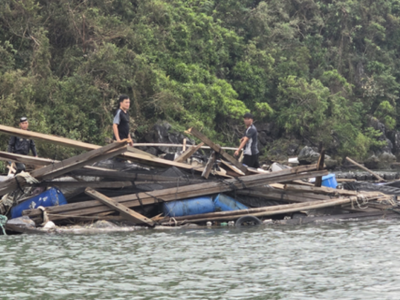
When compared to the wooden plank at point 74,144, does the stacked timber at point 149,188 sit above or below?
below

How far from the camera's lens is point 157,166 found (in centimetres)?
1262

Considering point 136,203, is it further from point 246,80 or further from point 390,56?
point 390,56

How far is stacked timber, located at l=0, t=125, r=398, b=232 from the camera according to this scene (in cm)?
1159

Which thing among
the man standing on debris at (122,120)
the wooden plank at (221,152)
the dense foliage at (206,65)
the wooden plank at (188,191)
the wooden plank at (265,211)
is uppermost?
the dense foliage at (206,65)

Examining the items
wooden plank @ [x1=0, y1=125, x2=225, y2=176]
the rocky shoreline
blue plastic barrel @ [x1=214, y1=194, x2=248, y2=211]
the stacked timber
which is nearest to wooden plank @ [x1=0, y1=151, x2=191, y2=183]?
the stacked timber

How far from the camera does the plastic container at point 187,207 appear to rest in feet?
40.0

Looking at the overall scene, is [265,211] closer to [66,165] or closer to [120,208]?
[120,208]

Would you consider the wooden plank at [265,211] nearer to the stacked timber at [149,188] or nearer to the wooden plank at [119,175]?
the stacked timber at [149,188]

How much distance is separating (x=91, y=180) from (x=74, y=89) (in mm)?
17370

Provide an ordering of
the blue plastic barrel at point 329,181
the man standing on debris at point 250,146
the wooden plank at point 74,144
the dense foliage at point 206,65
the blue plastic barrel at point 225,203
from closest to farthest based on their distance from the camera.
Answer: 1. the wooden plank at point 74,144
2. the blue plastic barrel at point 225,203
3. the man standing on debris at point 250,146
4. the blue plastic barrel at point 329,181
5. the dense foliage at point 206,65

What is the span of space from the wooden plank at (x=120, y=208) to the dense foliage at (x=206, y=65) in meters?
14.4

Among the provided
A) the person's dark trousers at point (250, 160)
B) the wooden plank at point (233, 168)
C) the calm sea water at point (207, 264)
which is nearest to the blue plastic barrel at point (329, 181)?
the person's dark trousers at point (250, 160)

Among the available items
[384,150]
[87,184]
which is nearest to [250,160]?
[87,184]

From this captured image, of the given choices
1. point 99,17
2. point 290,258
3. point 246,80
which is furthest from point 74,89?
point 290,258
